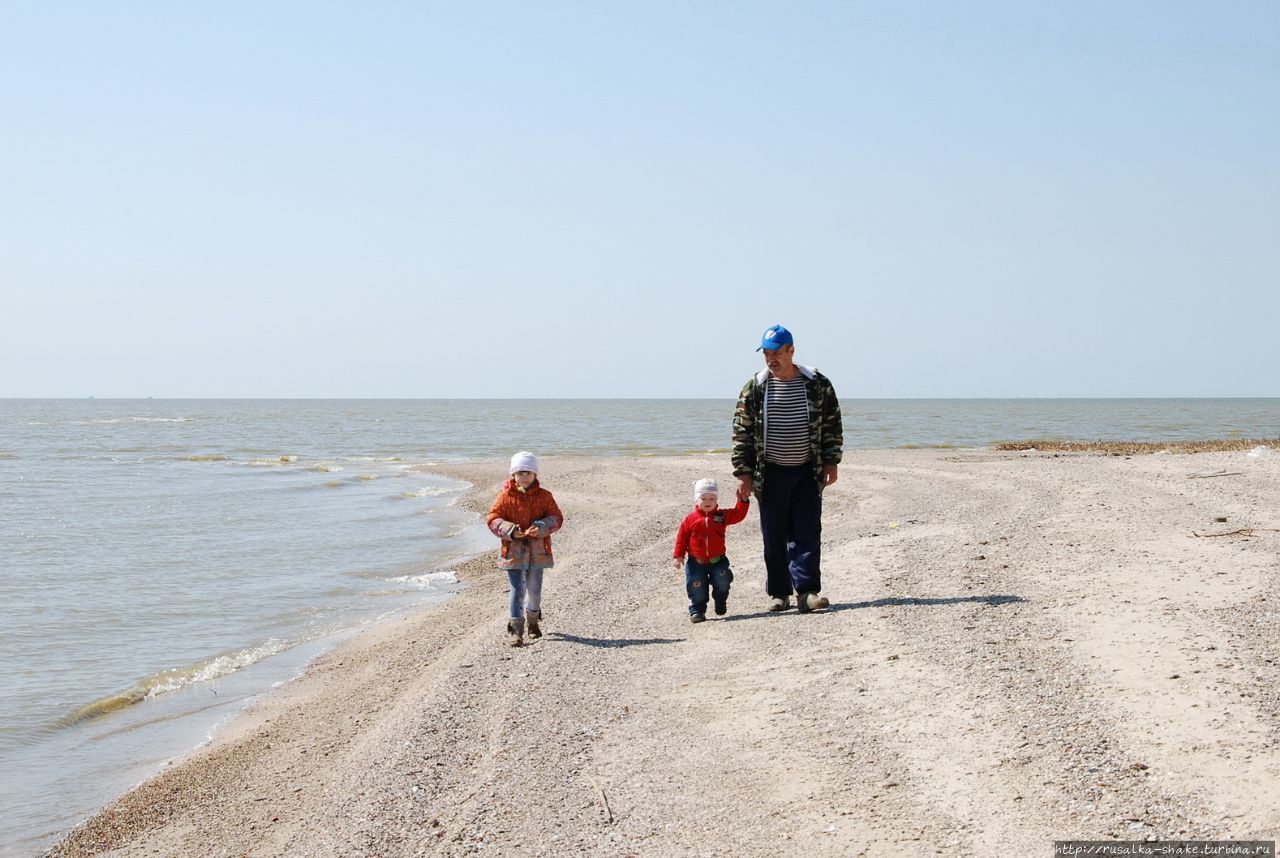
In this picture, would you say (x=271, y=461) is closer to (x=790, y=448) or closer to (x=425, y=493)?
(x=425, y=493)

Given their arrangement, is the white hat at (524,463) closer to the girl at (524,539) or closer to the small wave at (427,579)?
the girl at (524,539)

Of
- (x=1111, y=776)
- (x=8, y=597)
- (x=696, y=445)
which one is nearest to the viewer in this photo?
(x=1111, y=776)

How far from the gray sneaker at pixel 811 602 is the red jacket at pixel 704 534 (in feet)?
2.47

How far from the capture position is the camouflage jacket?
7902 mm

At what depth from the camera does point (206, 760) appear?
696 cm

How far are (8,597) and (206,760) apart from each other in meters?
7.62

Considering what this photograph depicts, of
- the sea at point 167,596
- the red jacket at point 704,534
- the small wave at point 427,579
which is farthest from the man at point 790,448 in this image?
the small wave at point 427,579

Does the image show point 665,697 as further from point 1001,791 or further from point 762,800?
point 1001,791

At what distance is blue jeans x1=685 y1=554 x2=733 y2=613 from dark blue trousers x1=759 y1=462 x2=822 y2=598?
0.37m

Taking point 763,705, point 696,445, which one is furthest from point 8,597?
point 696,445

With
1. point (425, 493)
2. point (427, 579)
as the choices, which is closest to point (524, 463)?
point (427, 579)

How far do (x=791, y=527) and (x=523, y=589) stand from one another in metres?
2.16

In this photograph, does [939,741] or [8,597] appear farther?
[8,597]

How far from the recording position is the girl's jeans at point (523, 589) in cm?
833
